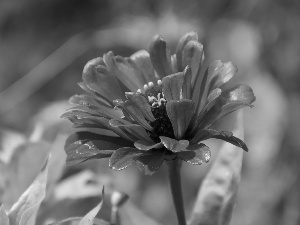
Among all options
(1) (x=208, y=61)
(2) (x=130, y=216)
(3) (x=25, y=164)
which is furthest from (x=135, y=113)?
(1) (x=208, y=61)

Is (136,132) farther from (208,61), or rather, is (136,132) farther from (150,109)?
(208,61)

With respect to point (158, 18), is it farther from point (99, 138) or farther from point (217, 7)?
point (99, 138)

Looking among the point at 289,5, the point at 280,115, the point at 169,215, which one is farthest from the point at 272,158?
the point at 289,5

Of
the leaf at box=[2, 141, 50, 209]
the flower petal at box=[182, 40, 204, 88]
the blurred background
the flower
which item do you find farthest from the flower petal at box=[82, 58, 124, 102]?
the blurred background

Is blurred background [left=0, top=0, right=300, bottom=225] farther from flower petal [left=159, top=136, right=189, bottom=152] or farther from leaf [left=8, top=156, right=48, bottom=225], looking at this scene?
flower petal [left=159, top=136, right=189, bottom=152]

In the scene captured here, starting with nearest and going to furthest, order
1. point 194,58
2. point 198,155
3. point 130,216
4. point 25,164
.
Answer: point 198,155 → point 194,58 → point 130,216 → point 25,164

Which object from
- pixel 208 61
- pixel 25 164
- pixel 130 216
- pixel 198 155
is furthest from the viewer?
pixel 208 61
